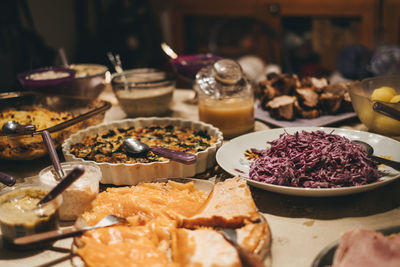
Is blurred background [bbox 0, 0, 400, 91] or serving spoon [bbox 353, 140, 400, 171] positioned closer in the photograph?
serving spoon [bbox 353, 140, 400, 171]

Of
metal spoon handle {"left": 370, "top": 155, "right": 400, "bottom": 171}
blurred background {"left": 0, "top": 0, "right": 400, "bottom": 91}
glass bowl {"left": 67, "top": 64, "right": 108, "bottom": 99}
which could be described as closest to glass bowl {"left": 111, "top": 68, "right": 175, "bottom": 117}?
glass bowl {"left": 67, "top": 64, "right": 108, "bottom": 99}

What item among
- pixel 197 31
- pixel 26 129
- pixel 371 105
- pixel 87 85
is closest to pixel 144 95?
pixel 87 85

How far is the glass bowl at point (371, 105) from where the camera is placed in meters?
2.00

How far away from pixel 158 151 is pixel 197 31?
4.64 metres

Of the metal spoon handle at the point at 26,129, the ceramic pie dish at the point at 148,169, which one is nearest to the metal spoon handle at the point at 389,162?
the ceramic pie dish at the point at 148,169

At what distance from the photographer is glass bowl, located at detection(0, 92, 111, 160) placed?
1.91 metres

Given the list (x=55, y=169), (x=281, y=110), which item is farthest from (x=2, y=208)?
(x=281, y=110)

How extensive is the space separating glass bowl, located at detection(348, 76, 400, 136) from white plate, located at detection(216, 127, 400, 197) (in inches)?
6.8

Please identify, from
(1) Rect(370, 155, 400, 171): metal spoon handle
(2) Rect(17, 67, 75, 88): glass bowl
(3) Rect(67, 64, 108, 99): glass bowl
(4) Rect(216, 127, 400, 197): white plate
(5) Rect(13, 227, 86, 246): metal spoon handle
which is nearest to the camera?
(5) Rect(13, 227, 86, 246): metal spoon handle

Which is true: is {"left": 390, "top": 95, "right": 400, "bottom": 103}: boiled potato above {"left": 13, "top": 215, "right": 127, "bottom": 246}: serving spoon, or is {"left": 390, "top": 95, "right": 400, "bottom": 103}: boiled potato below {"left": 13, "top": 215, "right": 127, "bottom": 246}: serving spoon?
above

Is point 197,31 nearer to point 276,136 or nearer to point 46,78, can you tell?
point 46,78

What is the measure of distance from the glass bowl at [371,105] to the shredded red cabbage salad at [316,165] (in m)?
0.42

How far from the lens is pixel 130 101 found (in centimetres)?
255

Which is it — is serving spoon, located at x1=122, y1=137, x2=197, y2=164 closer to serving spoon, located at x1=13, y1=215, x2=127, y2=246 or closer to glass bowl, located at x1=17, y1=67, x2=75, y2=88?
Answer: serving spoon, located at x1=13, y1=215, x2=127, y2=246
